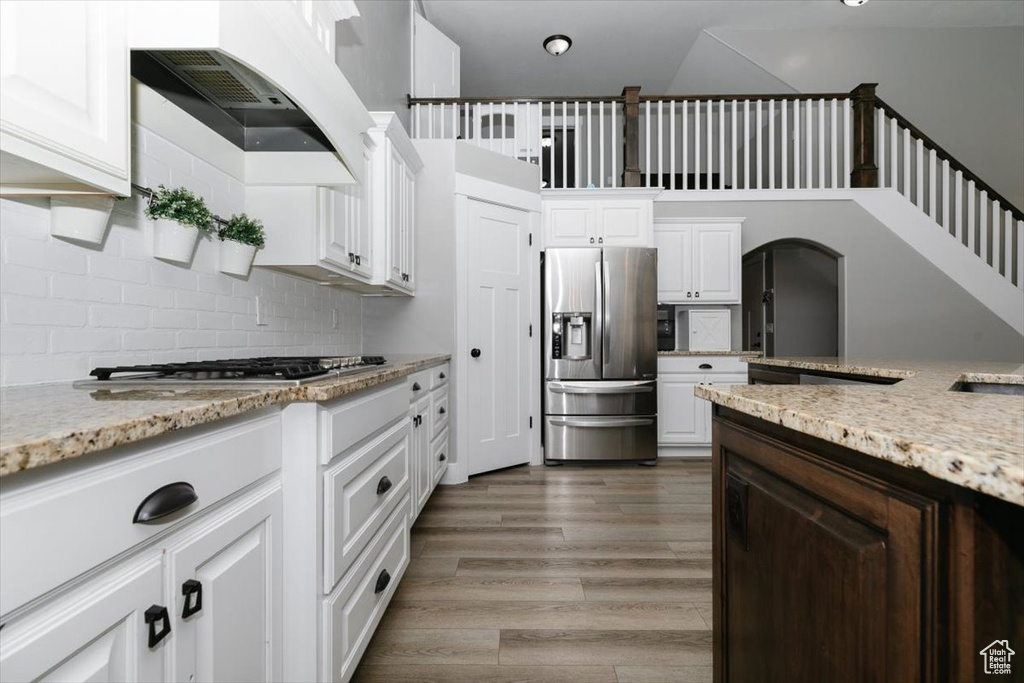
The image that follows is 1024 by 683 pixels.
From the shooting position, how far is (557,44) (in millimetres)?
5824

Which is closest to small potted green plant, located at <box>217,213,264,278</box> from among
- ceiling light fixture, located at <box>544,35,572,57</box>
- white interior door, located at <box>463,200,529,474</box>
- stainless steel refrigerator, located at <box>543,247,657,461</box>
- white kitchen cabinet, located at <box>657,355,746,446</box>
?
white interior door, located at <box>463,200,529,474</box>

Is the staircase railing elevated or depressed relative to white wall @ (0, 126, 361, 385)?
elevated

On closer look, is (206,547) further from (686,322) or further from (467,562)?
(686,322)

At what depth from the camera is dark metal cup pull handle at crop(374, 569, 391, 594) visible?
157 cm

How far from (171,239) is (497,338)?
249cm

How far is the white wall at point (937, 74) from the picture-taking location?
18.7 feet

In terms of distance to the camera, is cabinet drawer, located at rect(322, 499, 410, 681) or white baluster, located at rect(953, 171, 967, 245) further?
white baluster, located at rect(953, 171, 967, 245)

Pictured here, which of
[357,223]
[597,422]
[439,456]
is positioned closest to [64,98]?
[357,223]

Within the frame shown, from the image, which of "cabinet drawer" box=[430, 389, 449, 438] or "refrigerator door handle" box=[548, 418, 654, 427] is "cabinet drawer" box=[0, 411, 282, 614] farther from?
"refrigerator door handle" box=[548, 418, 654, 427]

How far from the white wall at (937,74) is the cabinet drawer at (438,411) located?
5.81 meters

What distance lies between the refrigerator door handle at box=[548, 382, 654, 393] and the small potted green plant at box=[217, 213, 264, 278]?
103 inches

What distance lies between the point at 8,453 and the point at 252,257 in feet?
4.81

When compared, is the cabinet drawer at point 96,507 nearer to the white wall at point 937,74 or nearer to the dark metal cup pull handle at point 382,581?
the dark metal cup pull handle at point 382,581

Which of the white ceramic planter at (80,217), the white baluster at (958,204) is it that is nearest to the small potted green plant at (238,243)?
the white ceramic planter at (80,217)
